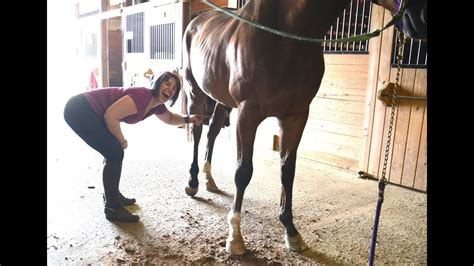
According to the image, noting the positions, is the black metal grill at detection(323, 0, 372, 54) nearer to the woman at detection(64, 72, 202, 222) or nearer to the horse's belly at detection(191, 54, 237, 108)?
the horse's belly at detection(191, 54, 237, 108)

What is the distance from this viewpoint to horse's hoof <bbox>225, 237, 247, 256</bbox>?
1724 mm

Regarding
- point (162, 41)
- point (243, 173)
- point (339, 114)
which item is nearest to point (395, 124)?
point (339, 114)

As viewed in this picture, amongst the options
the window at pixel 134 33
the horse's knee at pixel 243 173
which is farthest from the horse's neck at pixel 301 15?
the window at pixel 134 33

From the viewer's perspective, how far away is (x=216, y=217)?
7.14 feet

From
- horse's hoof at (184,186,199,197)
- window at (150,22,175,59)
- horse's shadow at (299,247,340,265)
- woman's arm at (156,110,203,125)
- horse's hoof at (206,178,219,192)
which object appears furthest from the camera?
window at (150,22,175,59)

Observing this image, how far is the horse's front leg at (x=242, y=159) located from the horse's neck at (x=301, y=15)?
1.35 ft

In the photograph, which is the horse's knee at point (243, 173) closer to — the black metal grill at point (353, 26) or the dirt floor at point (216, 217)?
the dirt floor at point (216, 217)

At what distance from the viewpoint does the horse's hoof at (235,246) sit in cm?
172

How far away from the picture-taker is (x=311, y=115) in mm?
3637

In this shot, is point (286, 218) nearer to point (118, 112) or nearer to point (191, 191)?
point (191, 191)

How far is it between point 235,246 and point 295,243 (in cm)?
32

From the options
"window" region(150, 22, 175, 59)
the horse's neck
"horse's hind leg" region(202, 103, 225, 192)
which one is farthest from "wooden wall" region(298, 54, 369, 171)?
"window" region(150, 22, 175, 59)
